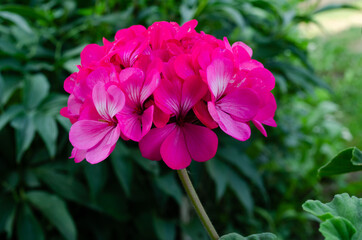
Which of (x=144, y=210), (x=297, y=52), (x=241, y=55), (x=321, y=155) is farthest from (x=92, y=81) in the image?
(x=321, y=155)

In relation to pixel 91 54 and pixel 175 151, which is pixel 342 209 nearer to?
pixel 175 151

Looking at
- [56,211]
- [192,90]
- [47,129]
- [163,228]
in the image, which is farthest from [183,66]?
[163,228]

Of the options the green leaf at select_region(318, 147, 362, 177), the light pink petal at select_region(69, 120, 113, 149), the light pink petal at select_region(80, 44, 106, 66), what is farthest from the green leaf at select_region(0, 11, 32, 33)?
the green leaf at select_region(318, 147, 362, 177)

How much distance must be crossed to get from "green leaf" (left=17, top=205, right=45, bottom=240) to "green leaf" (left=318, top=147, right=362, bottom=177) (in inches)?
30.9

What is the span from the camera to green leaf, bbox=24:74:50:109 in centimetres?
93

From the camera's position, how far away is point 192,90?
385 millimetres

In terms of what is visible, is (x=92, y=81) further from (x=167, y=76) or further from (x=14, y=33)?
(x=14, y=33)

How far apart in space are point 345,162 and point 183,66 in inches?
8.6

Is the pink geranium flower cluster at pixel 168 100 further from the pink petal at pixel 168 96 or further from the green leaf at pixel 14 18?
the green leaf at pixel 14 18

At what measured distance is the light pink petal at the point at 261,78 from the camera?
1.38ft

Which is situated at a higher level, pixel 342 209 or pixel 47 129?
pixel 342 209

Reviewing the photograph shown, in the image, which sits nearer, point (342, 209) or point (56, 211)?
point (342, 209)

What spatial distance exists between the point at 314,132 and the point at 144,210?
4.29ft

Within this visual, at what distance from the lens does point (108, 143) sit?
381mm
